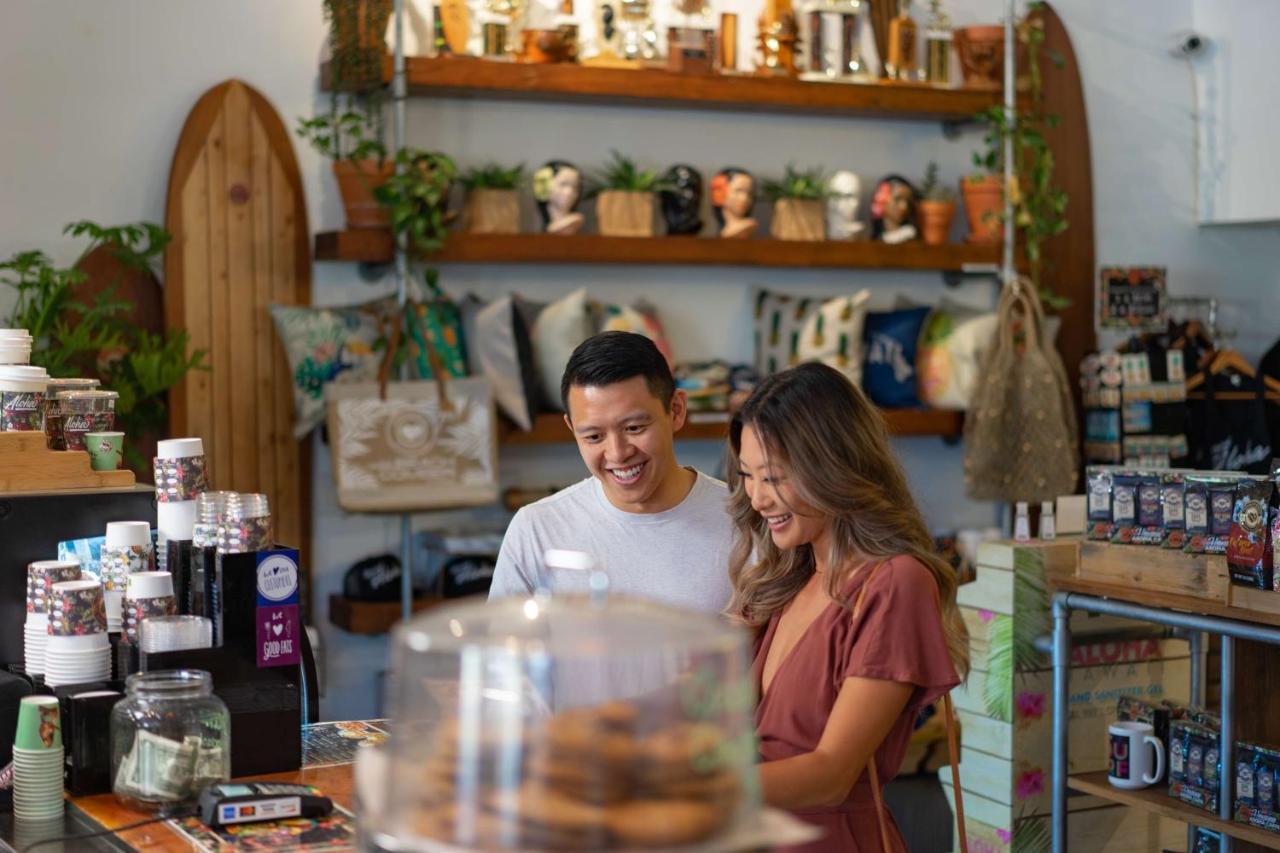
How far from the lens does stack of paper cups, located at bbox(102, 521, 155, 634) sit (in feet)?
8.48

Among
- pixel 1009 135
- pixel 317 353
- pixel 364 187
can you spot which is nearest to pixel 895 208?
pixel 1009 135

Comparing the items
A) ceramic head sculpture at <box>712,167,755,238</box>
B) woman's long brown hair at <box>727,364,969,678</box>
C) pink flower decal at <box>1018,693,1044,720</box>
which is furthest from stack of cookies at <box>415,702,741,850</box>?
ceramic head sculpture at <box>712,167,755,238</box>

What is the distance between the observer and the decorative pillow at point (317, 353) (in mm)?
4809

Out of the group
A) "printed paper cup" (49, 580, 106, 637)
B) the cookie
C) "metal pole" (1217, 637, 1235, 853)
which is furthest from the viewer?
"metal pole" (1217, 637, 1235, 853)

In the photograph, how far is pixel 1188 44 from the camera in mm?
6332

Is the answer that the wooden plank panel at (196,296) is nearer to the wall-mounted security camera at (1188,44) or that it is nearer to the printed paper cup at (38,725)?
the printed paper cup at (38,725)

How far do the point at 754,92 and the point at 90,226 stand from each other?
6.90ft

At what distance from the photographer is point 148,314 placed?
15.9ft

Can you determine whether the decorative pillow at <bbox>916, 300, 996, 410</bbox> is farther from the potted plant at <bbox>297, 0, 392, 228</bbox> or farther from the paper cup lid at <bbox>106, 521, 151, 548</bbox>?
the paper cup lid at <bbox>106, 521, 151, 548</bbox>

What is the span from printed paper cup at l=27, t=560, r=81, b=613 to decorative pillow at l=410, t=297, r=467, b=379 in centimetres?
246

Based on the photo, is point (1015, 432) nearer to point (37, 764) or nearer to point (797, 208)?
point (797, 208)

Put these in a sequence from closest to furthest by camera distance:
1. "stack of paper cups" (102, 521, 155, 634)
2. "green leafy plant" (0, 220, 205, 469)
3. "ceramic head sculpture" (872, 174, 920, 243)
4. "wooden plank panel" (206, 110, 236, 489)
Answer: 1. "stack of paper cups" (102, 521, 155, 634)
2. "green leafy plant" (0, 220, 205, 469)
3. "wooden plank panel" (206, 110, 236, 489)
4. "ceramic head sculpture" (872, 174, 920, 243)

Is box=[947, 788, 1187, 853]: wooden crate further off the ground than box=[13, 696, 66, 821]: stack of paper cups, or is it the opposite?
box=[13, 696, 66, 821]: stack of paper cups

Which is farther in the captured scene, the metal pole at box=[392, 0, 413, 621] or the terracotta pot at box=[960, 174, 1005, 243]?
the terracotta pot at box=[960, 174, 1005, 243]
